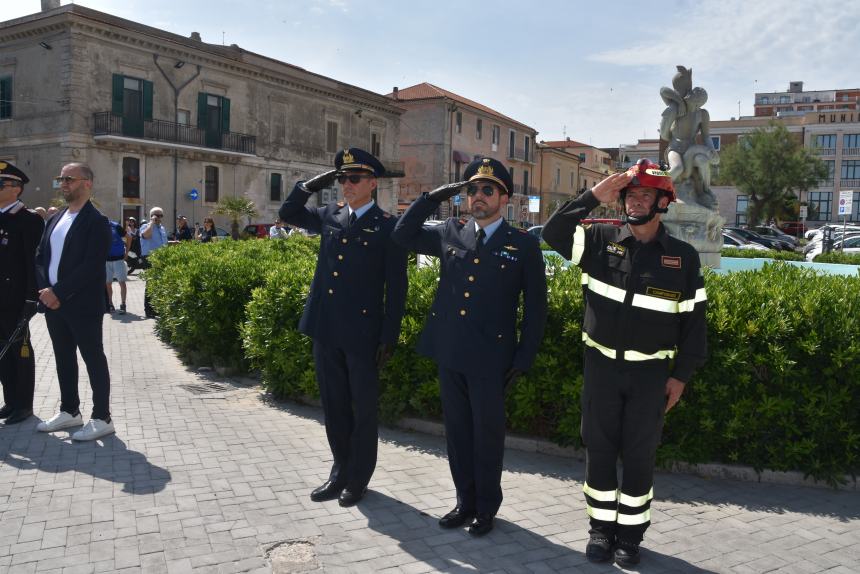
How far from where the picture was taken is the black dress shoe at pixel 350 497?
14.5ft

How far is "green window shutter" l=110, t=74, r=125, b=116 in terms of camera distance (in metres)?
30.3

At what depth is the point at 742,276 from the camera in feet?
19.8

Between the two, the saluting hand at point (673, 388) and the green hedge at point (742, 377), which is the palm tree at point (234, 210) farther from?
the saluting hand at point (673, 388)

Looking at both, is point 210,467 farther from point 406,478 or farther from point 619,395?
point 619,395

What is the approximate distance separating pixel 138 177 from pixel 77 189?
27904mm

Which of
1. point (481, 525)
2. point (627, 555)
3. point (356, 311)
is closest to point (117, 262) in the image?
point (356, 311)

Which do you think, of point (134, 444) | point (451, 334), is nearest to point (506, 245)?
point (451, 334)

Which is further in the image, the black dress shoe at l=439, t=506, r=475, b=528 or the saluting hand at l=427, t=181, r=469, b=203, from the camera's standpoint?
the black dress shoe at l=439, t=506, r=475, b=528

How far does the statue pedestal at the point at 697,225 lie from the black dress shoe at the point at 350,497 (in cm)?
936

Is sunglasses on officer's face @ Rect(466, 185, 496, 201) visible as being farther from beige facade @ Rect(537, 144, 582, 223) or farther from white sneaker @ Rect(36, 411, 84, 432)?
beige facade @ Rect(537, 144, 582, 223)

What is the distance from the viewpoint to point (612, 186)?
3559mm

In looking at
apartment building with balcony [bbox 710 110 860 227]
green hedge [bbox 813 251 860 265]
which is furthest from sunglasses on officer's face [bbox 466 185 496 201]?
apartment building with balcony [bbox 710 110 860 227]

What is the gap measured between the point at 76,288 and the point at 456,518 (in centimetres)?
333

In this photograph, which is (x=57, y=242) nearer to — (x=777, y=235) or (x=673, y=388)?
(x=673, y=388)
